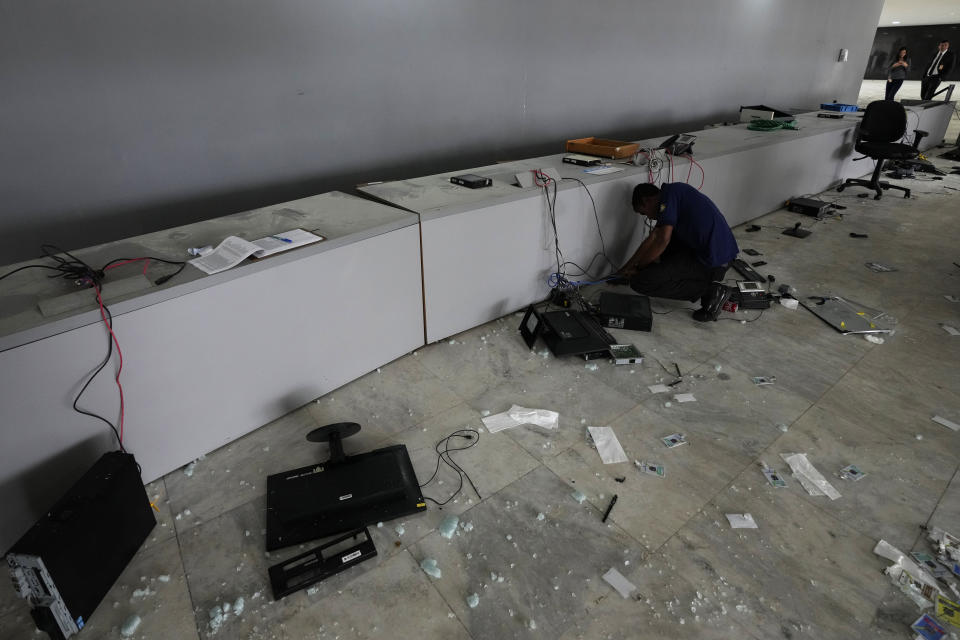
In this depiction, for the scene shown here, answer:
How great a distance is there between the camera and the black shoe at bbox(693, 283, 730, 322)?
2.84m

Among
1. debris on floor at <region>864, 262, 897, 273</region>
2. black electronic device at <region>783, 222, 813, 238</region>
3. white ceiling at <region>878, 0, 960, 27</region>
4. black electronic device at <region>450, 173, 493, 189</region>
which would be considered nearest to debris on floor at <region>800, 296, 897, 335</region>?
debris on floor at <region>864, 262, 897, 273</region>

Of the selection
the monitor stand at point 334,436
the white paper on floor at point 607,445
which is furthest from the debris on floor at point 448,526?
the white paper on floor at point 607,445

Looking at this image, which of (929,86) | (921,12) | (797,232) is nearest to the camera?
(797,232)

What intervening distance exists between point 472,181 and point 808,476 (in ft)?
6.47

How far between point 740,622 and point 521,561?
0.61 meters

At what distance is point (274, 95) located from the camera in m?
2.47

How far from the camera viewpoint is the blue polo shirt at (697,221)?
9.00ft

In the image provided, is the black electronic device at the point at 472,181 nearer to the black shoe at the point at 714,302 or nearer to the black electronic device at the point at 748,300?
the black shoe at the point at 714,302

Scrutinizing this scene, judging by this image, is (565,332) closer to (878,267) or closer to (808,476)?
(808,476)

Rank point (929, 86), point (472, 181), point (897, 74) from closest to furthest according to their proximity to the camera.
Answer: point (472, 181) → point (929, 86) → point (897, 74)

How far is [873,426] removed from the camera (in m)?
2.07

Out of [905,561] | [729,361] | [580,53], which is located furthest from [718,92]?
[905,561]

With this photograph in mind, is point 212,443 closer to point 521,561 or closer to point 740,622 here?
→ point 521,561

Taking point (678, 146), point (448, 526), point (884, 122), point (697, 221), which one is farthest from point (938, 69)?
point (448, 526)
